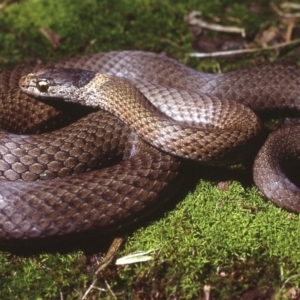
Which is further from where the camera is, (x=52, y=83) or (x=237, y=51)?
(x=237, y=51)

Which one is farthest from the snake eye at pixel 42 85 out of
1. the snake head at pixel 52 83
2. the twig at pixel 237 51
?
the twig at pixel 237 51

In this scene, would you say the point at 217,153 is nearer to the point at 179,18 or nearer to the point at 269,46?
the point at 269,46

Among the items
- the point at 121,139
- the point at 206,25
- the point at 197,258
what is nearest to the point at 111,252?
the point at 197,258

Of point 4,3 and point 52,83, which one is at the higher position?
point 4,3

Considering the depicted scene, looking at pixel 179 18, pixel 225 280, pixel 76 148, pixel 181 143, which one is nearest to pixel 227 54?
pixel 179 18

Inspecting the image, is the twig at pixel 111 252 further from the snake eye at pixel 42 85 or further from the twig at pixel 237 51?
the twig at pixel 237 51

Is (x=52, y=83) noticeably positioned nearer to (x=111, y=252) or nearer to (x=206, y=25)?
(x=111, y=252)

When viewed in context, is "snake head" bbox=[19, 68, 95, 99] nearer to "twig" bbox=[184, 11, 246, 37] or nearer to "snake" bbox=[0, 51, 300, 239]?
"snake" bbox=[0, 51, 300, 239]
